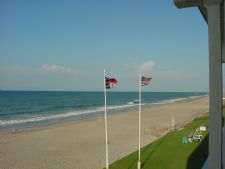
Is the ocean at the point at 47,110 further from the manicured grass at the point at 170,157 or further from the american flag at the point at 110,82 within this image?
the american flag at the point at 110,82

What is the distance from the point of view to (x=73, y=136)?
23.6 meters

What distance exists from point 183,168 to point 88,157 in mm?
6217

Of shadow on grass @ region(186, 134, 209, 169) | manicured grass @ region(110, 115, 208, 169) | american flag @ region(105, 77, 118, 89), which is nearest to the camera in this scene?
american flag @ region(105, 77, 118, 89)

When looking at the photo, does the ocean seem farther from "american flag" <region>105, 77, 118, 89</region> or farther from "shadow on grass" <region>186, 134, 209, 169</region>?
"american flag" <region>105, 77, 118, 89</region>

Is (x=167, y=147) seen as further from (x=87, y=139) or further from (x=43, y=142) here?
(x=43, y=142)

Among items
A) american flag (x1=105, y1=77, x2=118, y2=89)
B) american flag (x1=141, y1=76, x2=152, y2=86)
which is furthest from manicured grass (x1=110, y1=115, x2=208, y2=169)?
american flag (x1=105, y1=77, x2=118, y2=89)

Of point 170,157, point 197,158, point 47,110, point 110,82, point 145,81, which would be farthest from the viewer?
point 47,110

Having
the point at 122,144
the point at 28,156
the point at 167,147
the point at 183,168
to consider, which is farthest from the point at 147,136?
the point at 183,168

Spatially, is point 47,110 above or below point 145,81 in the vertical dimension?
below

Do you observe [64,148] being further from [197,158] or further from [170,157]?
[197,158]

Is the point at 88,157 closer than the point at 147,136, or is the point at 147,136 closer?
the point at 88,157

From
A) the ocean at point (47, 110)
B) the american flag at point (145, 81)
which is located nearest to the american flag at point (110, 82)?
the american flag at point (145, 81)

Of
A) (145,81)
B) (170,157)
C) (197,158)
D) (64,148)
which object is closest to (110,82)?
(145,81)

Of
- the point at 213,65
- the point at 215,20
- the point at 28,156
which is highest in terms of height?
the point at 215,20
